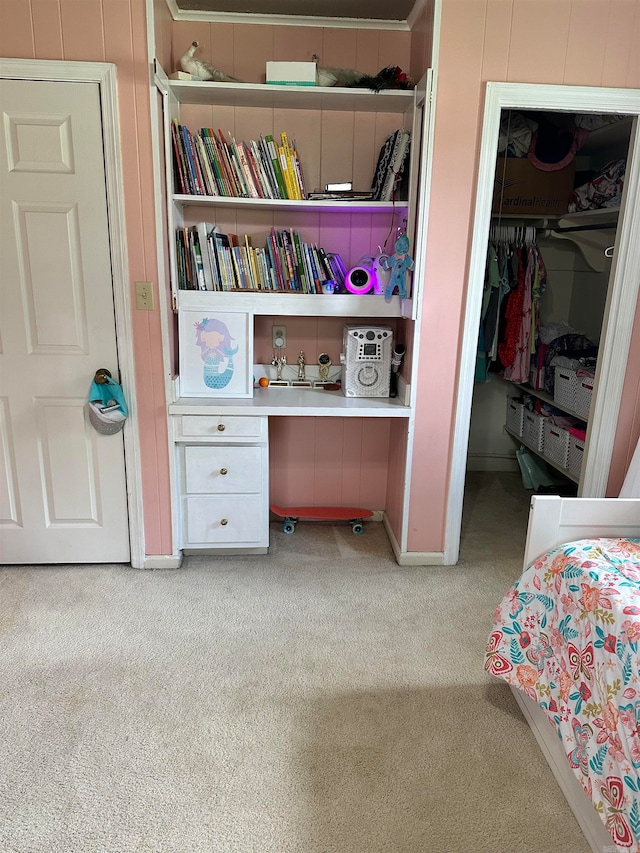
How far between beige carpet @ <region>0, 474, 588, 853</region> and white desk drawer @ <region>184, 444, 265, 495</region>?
1.28 feet

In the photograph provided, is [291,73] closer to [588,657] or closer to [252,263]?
[252,263]

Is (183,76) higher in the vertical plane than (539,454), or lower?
higher

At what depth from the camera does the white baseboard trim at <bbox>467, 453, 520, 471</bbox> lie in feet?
14.1

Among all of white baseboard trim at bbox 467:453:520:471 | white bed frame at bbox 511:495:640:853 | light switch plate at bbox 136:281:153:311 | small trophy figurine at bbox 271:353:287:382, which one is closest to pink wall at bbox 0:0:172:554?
light switch plate at bbox 136:281:153:311

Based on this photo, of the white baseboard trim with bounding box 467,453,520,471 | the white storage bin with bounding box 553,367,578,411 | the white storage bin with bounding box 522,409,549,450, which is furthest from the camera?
the white baseboard trim with bounding box 467,453,520,471

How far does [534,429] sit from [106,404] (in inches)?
104

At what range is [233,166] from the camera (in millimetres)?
2629

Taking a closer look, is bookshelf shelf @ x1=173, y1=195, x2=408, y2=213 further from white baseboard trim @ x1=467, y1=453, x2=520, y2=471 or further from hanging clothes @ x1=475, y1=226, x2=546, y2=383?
white baseboard trim @ x1=467, y1=453, x2=520, y2=471

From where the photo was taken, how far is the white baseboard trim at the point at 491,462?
14.1ft

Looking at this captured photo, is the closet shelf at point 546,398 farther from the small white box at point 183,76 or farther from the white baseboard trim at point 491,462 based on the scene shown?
the small white box at point 183,76

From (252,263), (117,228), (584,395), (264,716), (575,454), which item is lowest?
(264,716)

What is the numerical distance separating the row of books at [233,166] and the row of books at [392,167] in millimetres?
365

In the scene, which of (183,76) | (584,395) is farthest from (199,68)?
(584,395)

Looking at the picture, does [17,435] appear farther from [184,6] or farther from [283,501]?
[184,6]
